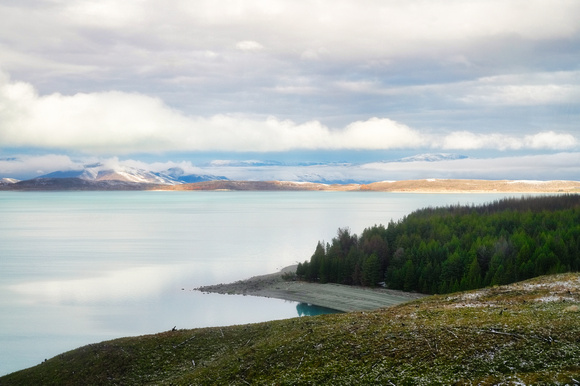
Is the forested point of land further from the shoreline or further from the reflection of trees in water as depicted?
the reflection of trees in water

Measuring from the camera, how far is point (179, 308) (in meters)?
48.6

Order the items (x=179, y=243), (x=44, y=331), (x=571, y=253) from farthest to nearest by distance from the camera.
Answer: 1. (x=179, y=243)
2. (x=571, y=253)
3. (x=44, y=331)

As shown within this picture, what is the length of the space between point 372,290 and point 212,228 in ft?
274

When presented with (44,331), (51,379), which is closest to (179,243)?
(44,331)

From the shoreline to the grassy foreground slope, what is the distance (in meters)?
→ 20.6

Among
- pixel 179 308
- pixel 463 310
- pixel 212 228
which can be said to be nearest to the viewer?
pixel 463 310

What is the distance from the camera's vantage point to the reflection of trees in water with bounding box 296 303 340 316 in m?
46.9

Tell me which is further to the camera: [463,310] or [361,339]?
[463,310]

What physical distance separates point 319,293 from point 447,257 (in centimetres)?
1567


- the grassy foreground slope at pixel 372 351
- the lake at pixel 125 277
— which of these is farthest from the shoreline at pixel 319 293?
the grassy foreground slope at pixel 372 351

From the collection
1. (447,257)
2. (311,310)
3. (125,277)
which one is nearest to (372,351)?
(311,310)

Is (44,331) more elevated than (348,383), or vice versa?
(348,383)

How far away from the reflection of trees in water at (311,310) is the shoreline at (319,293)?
1.47 ft

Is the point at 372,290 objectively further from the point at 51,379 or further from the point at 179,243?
the point at 179,243
